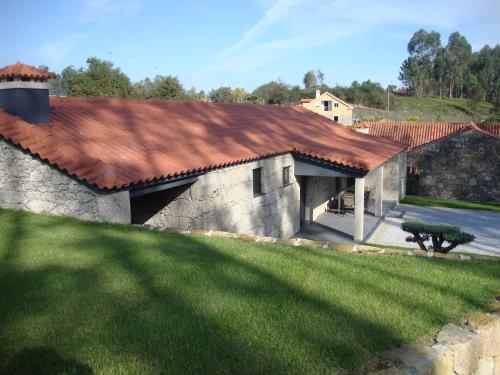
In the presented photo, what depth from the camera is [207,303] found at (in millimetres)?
4316

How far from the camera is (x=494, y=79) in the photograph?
90.9 m

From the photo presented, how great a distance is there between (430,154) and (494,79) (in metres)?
81.7

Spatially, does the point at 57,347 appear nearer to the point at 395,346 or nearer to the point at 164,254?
the point at 164,254

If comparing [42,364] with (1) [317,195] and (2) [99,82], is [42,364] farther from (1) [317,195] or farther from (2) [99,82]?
(2) [99,82]

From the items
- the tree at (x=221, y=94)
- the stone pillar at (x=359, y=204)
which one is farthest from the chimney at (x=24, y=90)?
the tree at (x=221, y=94)


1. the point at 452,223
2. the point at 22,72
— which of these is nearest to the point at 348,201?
the point at 452,223

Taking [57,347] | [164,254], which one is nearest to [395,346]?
[57,347]

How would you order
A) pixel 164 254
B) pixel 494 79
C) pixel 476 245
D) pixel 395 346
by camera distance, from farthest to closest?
pixel 494 79
pixel 476 245
pixel 164 254
pixel 395 346

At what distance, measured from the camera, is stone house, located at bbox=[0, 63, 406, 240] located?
7.14 m

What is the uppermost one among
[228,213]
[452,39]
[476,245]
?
[452,39]

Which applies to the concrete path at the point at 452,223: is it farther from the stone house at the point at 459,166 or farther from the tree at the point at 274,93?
the tree at the point at 274,93

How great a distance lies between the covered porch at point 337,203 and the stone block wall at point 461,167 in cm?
402

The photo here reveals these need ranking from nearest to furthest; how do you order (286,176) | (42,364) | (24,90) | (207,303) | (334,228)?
(42,364) < (207,303) < (24,90) < (286,176) < (334,228)

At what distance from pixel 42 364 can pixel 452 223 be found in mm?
15966
